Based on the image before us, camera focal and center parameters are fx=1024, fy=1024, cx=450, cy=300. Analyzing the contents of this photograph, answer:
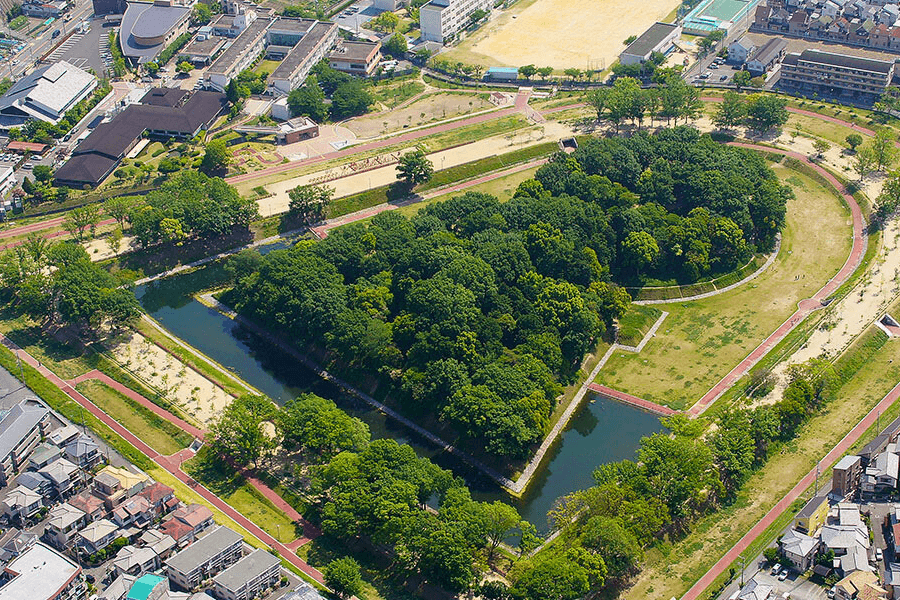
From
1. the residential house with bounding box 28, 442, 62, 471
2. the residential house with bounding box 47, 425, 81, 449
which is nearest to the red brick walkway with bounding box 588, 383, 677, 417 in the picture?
the residential house with bounding box 47, 425, 81, 449

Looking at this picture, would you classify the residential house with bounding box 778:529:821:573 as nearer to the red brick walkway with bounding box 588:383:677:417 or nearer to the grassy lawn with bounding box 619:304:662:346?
the red brick walkway with bounding box 588:383:677:417

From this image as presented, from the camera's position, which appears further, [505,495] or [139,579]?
[505,495]

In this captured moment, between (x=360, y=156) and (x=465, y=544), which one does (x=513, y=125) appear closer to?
(x=360, y=156)

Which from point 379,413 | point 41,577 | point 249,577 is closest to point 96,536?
point 41,577

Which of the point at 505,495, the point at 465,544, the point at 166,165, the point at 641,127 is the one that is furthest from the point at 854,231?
the point at 166,165

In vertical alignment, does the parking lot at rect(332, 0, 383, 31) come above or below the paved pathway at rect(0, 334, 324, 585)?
above

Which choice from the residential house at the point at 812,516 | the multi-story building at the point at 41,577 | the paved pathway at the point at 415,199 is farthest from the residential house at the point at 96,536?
the residential house at the point at 812,516
